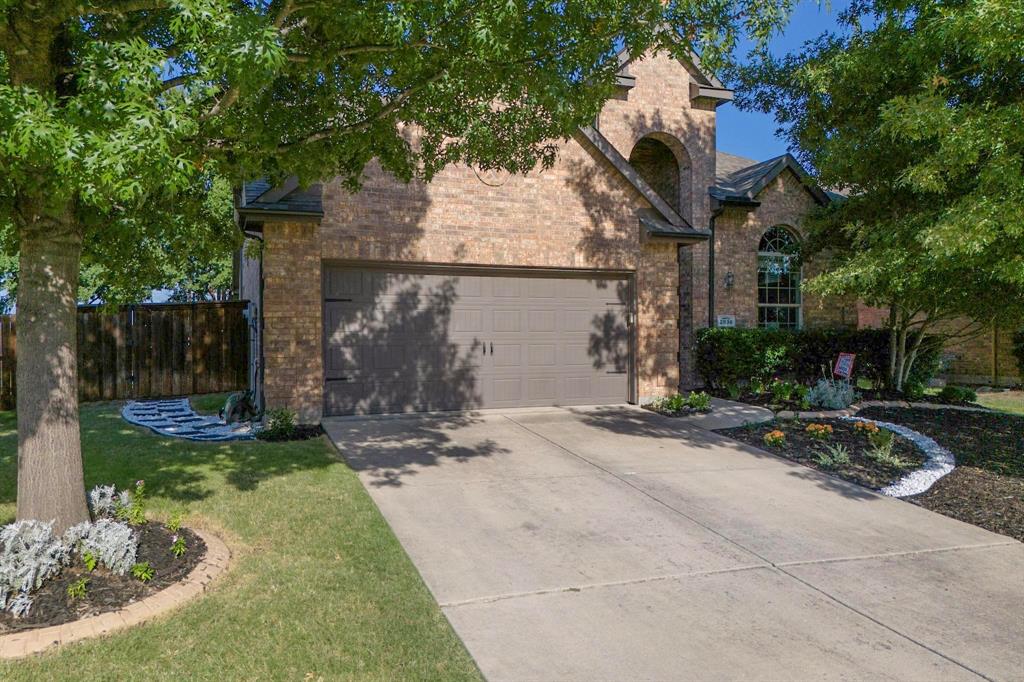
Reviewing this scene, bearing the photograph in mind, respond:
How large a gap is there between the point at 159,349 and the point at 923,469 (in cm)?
1368

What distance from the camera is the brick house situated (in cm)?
965

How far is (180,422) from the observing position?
10.8 metres

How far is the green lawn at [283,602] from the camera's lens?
337 centimetres

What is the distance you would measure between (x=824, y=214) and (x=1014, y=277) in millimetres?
6852

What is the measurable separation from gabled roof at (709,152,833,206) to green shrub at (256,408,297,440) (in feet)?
35.4

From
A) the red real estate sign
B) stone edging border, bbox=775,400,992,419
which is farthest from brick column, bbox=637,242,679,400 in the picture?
the red real estate sign

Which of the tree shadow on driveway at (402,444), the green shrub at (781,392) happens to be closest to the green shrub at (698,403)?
the green shrub at (781,392)

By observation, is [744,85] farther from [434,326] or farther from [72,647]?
[72,647]

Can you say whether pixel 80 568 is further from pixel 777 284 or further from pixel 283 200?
pixel 777 284

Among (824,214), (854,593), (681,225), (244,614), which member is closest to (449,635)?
(244,614)

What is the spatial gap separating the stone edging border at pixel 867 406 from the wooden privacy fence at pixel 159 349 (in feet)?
37.0

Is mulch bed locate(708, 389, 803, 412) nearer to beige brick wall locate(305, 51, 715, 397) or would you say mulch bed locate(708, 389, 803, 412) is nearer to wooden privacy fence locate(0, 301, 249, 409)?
beige brick wall locate(305, 51, 715, 397)

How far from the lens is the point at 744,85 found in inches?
545

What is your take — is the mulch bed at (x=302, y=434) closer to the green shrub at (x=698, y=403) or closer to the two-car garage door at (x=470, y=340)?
the two-car garage door at (x=470, y=340)
